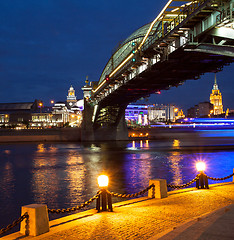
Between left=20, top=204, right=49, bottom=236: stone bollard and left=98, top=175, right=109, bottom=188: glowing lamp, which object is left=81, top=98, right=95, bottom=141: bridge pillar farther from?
left=20, top=204, right=49, bottom=236: stone bollard

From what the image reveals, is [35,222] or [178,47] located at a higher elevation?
[178,47]

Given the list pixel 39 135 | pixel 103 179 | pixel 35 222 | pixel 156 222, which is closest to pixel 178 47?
pixel 103 179

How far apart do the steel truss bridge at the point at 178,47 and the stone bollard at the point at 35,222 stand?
12.7 metres

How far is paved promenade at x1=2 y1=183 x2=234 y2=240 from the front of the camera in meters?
7.03

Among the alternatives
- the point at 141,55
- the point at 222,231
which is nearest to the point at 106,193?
the point at 222,231

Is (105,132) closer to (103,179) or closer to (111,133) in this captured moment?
(111,133)

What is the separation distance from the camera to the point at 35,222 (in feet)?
24.9

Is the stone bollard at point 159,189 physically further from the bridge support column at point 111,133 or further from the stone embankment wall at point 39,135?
the stone embankment wall at point 39,135

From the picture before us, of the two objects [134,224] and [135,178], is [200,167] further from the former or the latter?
[135,178]

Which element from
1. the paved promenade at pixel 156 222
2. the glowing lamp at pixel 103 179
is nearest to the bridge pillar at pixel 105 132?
the paved promenade at pixel 156 222

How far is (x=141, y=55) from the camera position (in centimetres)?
2909

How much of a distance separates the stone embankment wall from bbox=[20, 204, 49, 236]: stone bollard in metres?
87.2

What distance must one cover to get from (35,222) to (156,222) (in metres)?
3.29

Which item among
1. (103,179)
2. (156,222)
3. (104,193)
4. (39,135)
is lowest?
(39,135)
